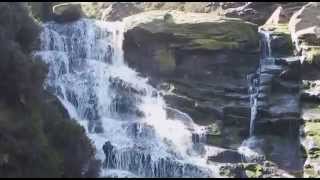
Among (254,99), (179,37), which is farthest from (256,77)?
(179,37)

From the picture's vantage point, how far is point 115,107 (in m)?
30.8

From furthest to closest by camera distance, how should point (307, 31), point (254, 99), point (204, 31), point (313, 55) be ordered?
1. point (204, 31)
2. point (307, 31)
3. point (313, 55)
4. point (254, 99)

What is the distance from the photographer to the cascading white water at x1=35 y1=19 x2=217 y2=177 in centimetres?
2677

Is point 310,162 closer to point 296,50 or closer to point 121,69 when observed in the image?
point 296,50

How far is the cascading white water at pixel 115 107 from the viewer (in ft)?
87.8

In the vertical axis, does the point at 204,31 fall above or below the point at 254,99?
above

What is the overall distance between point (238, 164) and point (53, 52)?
10.7 metres

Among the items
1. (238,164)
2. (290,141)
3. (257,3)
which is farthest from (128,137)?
(257,3)

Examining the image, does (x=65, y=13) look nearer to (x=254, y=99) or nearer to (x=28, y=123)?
(x=254, y=99)

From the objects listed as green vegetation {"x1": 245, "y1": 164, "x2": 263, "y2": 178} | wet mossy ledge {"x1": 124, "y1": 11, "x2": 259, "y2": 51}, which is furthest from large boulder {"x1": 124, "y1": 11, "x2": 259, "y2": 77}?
green vegetation {"x1": 245, "y1": 164, "x2": 263, "y2": 178}

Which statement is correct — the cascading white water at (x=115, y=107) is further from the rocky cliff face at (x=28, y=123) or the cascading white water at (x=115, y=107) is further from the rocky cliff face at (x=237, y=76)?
the rocky cliff face at (x=28, y=123)

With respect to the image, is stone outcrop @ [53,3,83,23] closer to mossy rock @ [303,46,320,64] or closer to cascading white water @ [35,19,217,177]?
cascading white water @ [35,19,217,177]

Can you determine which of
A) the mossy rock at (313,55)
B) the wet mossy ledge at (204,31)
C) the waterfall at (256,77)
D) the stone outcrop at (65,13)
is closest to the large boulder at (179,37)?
the wet mossy ledge at (204,31)

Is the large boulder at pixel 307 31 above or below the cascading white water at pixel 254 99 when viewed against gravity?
above
